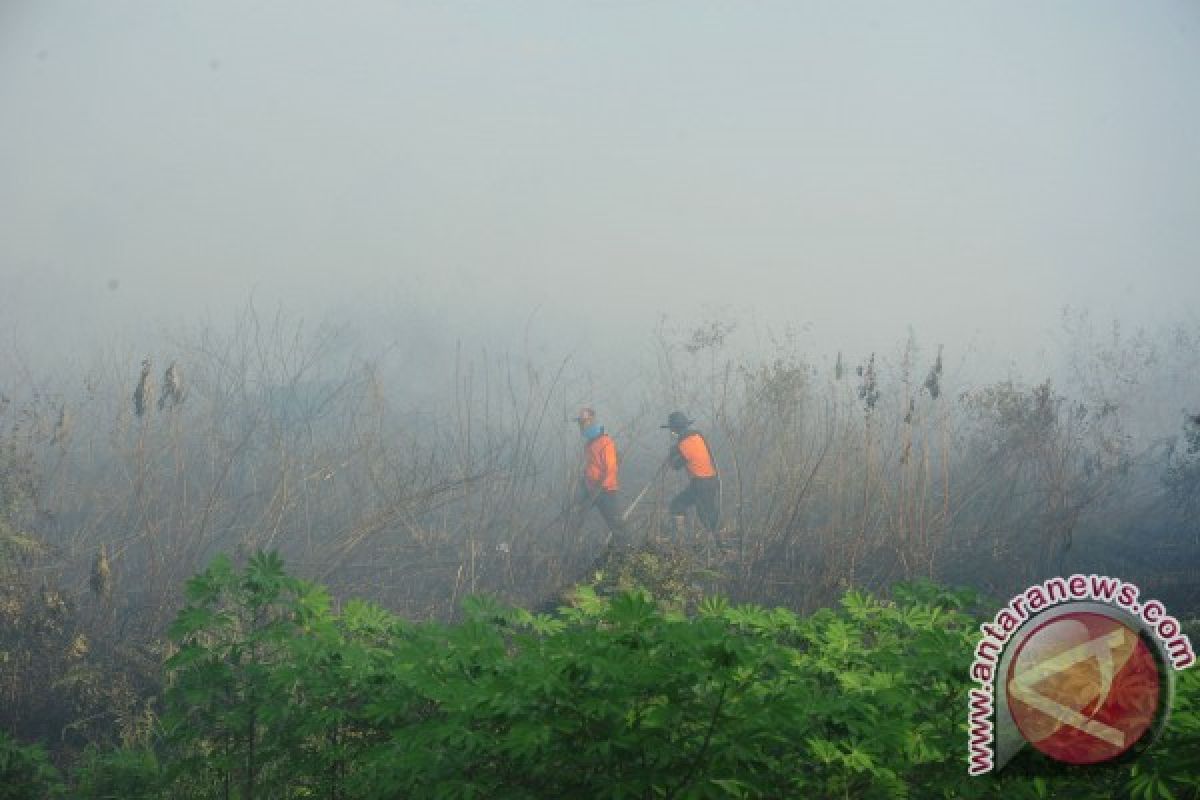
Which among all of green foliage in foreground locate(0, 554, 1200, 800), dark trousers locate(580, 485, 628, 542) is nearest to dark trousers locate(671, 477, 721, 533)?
dark trousers locate(580, 485, 628, 542)

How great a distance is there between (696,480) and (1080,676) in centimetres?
741

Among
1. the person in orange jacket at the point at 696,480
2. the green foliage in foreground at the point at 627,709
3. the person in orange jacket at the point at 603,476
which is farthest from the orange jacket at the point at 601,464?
the green foliage in foreground at the point at 627,709

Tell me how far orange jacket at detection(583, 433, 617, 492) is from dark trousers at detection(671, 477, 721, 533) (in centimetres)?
74

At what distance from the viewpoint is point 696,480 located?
1015 cm

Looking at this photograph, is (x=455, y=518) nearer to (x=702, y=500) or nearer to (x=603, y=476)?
(x=603, y=476)

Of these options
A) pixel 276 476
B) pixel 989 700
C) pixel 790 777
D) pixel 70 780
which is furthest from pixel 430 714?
pixel 276 476

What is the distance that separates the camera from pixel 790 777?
295 centimetres

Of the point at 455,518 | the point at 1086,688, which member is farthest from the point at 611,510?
the point at 1086,688

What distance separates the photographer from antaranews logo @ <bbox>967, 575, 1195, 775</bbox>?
8.95 ft

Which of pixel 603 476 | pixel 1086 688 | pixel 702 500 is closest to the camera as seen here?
pixel 1086 688

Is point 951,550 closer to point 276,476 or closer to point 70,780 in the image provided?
point 276,476

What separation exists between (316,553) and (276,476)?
144 cm

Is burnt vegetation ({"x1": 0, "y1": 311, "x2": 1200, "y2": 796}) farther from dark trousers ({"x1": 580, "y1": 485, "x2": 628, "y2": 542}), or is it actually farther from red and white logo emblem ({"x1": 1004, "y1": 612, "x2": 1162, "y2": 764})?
red and white logo emblem ({"x1": 1004, "y1": 612, "x2": 1162, "y2": 764})

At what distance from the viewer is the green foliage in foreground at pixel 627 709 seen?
2656 millimetres
